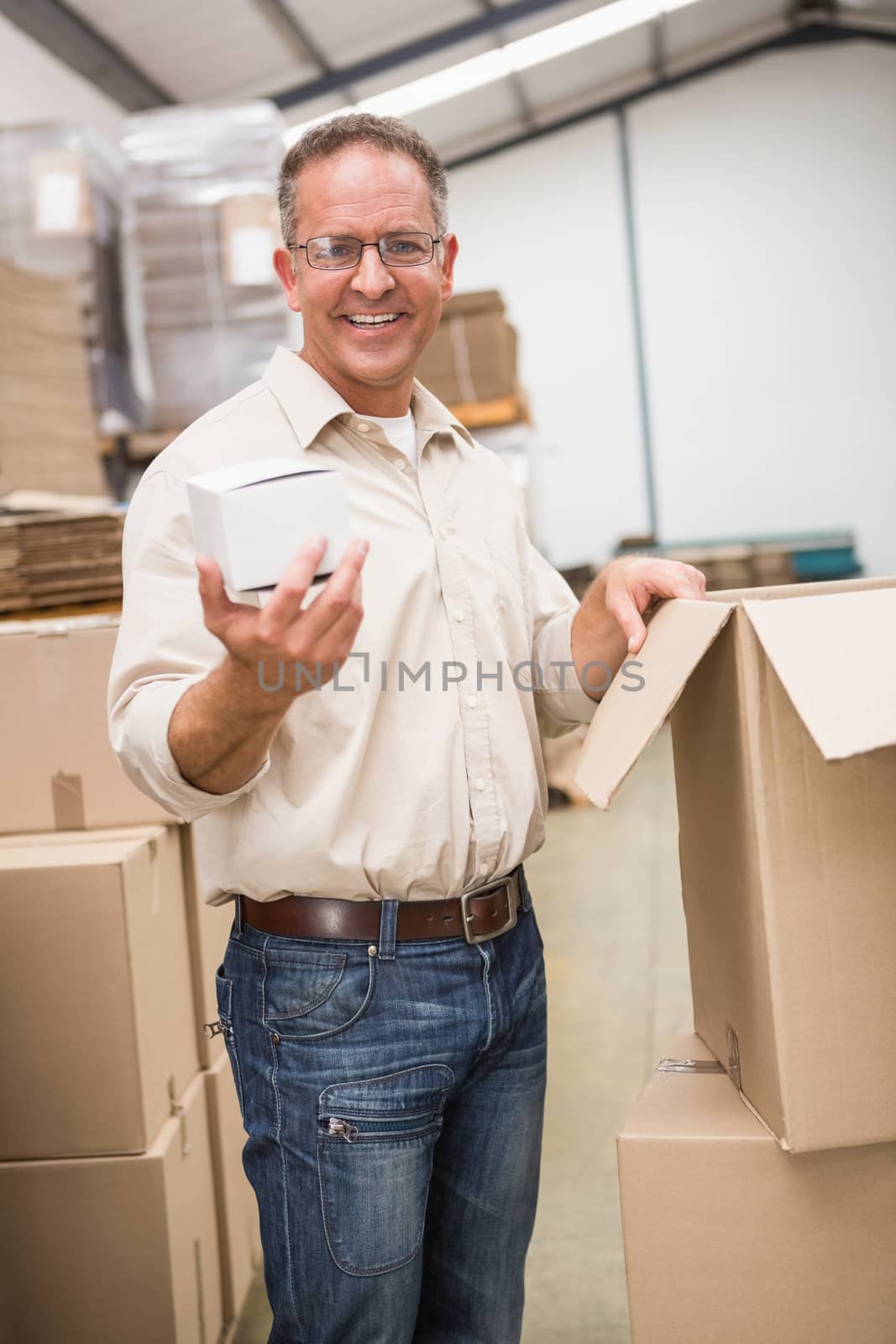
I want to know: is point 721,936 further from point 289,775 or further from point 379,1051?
point 289,775

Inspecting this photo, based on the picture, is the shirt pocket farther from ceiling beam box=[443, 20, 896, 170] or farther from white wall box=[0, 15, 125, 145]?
ceiling beam box=[443, 20, 896, 170]

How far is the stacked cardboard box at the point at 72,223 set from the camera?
3967mm

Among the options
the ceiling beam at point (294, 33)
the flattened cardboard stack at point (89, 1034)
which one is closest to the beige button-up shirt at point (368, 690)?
the flattened cardboard stack at point (89, 1034)

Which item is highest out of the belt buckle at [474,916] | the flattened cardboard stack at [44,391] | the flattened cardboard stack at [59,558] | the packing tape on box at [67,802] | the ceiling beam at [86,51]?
the ceiling beam at [86,51]

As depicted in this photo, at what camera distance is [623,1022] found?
3.49m

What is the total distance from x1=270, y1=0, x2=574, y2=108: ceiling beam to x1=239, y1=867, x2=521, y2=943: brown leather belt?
6369 mm

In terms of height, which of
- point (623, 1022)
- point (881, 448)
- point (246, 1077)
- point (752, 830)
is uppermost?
point (881, 448)

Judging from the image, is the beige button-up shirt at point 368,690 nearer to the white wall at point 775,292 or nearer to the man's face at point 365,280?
the man's face at point 365,280

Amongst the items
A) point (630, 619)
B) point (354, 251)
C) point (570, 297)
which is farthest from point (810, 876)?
point (570, 297)

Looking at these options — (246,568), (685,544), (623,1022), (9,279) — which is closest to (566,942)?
(623,1022)

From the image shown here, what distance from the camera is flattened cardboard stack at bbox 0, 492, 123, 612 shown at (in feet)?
6.95

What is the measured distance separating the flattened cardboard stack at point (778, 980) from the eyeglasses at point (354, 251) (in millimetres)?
476

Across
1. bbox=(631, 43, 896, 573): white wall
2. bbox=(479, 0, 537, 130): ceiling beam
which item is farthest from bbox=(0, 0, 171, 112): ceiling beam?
bbox=(631, 43, 896, 573): white wall

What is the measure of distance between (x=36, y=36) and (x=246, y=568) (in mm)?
5071
